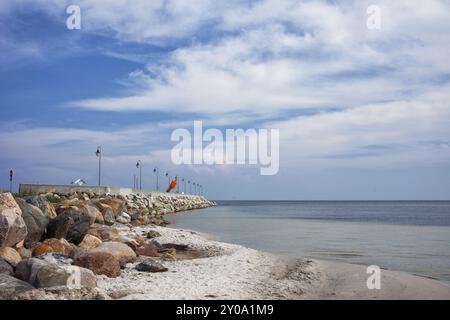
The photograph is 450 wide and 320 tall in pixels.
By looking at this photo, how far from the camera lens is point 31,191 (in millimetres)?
38656

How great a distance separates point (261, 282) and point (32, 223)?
8235 millimetres

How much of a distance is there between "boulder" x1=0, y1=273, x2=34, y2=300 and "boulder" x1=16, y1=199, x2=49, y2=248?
5.45 metres

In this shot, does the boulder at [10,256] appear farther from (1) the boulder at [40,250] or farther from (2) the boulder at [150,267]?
(2) the boulder at [150,267]

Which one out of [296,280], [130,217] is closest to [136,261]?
[296,280]

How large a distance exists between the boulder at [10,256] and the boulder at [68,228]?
3.41 m

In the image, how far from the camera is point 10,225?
12992 millimetres

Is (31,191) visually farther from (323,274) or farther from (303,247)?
(323,274)

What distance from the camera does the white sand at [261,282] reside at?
414 inches

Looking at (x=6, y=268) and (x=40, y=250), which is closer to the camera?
(x=6, y=268)

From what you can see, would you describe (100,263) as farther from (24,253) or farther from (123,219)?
(123,219)

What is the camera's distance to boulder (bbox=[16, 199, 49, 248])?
14.8 meters

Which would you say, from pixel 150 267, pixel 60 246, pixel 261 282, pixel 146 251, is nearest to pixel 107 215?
pixel 146 251
